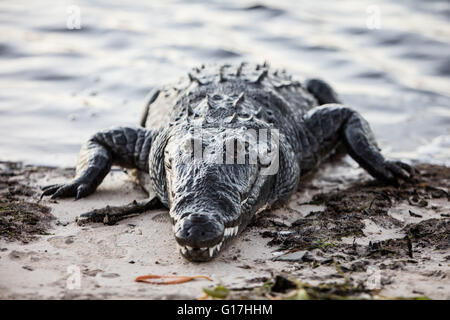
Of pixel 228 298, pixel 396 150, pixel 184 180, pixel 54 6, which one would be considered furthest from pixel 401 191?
pixel 54 6

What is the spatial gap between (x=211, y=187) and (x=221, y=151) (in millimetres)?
427

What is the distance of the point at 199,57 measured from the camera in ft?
35.6

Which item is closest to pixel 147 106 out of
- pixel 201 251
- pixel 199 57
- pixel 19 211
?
pixel 19 211

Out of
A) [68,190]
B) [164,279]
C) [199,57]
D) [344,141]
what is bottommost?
[68,190]

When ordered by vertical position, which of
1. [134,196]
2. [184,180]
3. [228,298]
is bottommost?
[134,196]

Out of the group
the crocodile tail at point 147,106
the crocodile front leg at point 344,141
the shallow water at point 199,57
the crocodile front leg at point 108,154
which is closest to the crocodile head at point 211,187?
the crocodile front leg at point 108,154

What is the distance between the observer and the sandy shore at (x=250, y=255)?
127 inches

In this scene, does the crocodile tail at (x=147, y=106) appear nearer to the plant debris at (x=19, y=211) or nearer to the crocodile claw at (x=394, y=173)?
the plant debris at (x=19, y=211)

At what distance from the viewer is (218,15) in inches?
536

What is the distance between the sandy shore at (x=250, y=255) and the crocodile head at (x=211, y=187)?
0.17 meters

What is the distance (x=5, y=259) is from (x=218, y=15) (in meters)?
10.8

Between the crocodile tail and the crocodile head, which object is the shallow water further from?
the crocodile head

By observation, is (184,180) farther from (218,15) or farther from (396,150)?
(218,15)

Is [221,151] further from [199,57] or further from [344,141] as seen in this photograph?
[199,57]
